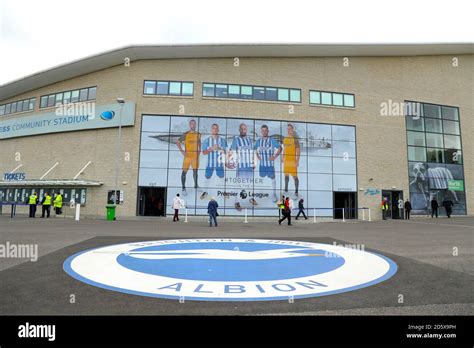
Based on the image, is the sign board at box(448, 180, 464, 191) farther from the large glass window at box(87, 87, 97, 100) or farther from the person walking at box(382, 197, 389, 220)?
the large glass window at box(87, 87, 97, 100)

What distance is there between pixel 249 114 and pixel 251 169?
15.8 feet

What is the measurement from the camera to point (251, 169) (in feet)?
81.0

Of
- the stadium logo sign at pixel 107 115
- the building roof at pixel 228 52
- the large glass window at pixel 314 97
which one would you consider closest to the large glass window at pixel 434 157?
the building roof at pixel 228 52

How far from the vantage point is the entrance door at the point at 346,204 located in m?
25.6

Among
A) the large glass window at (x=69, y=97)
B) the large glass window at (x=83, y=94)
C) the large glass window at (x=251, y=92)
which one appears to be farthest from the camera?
the large glass window at (x=83, y=94)

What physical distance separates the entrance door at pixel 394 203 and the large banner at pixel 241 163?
11.3ft

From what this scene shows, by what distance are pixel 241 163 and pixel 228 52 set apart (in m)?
9.59

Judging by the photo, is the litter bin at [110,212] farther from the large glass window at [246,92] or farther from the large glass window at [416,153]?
the large glass window at [416,153]

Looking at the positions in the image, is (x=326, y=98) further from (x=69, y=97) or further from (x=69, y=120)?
(x=69, y=97)

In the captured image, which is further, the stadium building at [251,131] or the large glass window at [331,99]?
the large glass window at [331,99]

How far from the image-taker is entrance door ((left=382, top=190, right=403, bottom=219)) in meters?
26.2

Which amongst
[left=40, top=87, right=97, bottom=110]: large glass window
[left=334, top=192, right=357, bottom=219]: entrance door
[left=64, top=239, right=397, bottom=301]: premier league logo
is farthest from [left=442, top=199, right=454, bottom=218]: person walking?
[left=40, top=87, right=97, bottom=110]: large glass window
